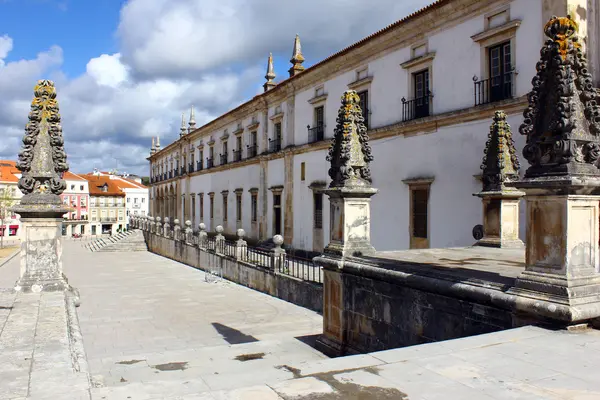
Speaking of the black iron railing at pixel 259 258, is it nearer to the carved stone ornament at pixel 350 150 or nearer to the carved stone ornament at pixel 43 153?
the carved stone ornament at pixel 350 150

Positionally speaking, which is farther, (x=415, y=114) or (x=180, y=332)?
(x=415, y=114)

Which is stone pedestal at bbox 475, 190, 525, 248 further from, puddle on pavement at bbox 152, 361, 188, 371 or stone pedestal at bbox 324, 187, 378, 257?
puddle on pavement at bbox 152, 361, 188, 371

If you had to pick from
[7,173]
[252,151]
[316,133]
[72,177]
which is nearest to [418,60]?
[316,133]

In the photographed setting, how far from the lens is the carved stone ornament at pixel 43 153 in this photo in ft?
26.5

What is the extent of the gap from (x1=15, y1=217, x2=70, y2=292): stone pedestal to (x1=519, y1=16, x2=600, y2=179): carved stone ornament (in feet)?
23.4

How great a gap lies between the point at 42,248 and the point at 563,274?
24.6ft

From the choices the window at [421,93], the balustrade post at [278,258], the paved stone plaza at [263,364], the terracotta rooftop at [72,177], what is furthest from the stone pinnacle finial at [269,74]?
the terracotta rooftop at [72,177]

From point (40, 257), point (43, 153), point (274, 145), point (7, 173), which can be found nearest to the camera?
point (40, 257)

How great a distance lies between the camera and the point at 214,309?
13898 mm

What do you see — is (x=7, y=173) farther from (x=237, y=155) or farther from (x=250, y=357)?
(x=250, y=357)

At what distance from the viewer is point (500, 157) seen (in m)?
10.4

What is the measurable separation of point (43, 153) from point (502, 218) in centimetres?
881

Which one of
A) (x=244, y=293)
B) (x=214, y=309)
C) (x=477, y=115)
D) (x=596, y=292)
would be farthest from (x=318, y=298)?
(x=596, y=292)

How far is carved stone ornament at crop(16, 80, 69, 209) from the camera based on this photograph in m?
8.08
